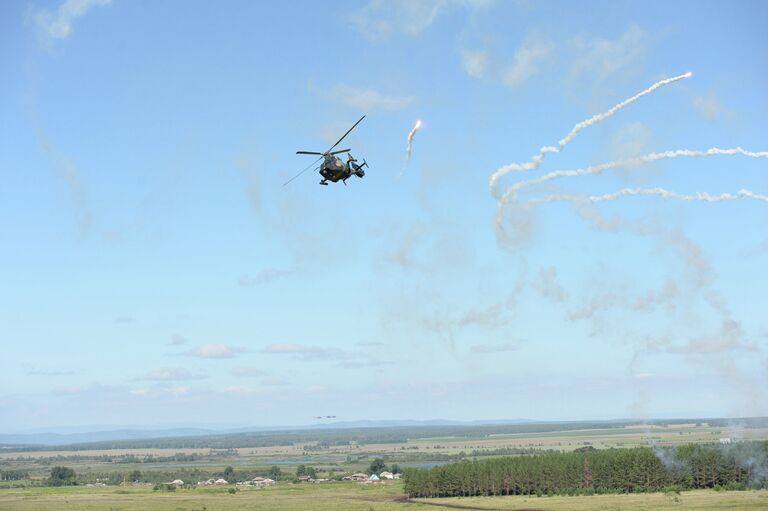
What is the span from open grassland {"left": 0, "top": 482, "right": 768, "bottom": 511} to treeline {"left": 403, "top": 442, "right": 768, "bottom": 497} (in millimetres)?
6122

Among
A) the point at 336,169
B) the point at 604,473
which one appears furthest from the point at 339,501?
the point at 336,169

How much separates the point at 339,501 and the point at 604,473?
170 feet

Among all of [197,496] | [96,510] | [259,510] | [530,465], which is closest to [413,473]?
[530,465]

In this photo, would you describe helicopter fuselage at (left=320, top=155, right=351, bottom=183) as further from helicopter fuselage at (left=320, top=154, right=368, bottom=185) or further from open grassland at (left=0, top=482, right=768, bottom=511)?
open grassland at (left=0, top=482, right=768, bottom=511)

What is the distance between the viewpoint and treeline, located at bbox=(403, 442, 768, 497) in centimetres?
14462

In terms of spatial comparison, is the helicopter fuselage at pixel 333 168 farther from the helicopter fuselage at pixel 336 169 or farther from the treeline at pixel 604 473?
the treeline at pixel 604 473

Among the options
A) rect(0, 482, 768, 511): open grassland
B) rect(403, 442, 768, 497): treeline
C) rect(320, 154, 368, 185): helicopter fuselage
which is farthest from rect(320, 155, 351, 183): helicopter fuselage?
rect(403, 442, 768, 497): treeline

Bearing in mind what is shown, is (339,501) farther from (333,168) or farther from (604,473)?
(333,168)

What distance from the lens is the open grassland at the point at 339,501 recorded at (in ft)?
397

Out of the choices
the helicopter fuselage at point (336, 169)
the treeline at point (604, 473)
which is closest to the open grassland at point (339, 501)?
the treeline at point (604, 473)

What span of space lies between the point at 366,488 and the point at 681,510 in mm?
94936

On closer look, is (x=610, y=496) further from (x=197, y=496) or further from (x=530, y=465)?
(x=197, y=496)

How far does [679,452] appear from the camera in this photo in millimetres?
149750

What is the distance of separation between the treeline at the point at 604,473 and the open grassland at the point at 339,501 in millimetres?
6122
